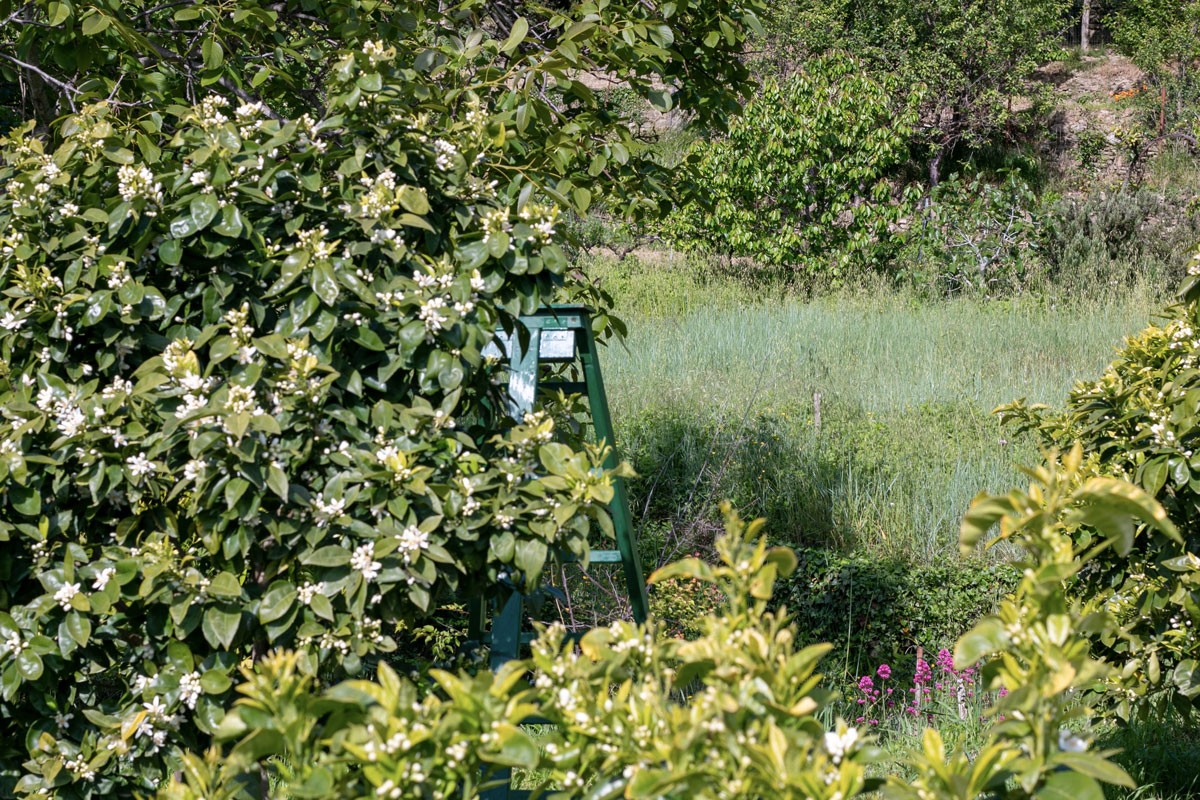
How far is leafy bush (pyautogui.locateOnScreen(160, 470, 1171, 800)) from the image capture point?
3.51 ft

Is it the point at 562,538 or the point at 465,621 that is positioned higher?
the point at 562,538

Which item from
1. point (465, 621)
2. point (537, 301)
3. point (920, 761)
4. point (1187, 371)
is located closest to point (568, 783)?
point (920, 761)

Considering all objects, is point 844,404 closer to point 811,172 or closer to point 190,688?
point 190,688

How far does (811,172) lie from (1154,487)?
10.2 metres

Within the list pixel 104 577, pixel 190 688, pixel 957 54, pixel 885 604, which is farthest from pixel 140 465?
pixel 957 54

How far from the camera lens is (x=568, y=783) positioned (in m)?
1.20

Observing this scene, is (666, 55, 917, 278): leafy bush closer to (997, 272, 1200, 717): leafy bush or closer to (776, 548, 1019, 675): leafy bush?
(776, 548, 1019, 675): leafy bush

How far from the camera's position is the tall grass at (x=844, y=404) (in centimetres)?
489

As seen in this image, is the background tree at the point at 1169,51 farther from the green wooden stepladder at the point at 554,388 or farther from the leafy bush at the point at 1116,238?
the green wooden stepladder at the point at 554,388

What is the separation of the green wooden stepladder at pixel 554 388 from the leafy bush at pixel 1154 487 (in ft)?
3.43

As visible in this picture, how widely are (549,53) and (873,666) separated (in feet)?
8.79

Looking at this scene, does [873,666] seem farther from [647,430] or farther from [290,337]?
[290,337]

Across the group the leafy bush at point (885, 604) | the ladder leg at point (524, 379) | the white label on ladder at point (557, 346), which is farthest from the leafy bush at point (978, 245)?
the ladder leg at point (524, 379)

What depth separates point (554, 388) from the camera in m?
2.62
